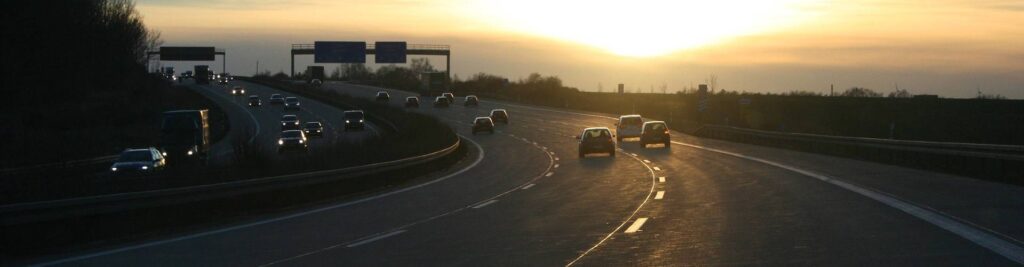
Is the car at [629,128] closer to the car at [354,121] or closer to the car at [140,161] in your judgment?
the car at [354,121]

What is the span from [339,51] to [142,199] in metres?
106

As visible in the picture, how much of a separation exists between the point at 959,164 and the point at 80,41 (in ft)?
146

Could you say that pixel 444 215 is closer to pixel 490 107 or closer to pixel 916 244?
pixel 916 244

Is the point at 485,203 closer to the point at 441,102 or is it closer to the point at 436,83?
the point at 441,102

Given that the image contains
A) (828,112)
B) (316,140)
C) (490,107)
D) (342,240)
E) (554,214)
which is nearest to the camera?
(342,240)

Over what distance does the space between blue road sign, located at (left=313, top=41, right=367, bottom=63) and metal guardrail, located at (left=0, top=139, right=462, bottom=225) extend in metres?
97.1

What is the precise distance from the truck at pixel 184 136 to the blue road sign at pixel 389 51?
73.6m

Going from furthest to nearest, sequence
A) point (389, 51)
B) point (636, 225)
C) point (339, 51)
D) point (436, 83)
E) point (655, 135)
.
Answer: point (436, 83) → point (389, 51) → point (339, 51) → point (655, 135) → point (636, 225)

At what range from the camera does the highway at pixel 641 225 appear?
545 inches

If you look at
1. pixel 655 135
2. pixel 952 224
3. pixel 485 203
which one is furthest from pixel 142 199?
pixel 655 135

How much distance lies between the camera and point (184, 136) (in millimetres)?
49312

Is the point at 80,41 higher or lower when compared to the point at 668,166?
higher

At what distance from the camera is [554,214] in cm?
2061

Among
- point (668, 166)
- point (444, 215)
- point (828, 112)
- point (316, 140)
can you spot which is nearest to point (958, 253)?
point (444, 215)
